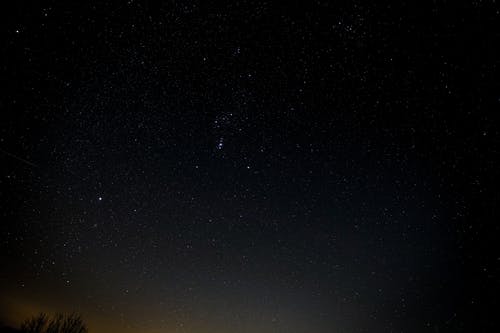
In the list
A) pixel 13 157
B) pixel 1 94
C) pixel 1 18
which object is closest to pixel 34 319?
pixel 13 157

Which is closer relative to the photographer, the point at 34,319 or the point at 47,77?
the point at 47,77

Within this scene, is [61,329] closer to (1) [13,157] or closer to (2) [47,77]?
(1) [13,157]

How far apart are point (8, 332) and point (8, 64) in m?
20.0

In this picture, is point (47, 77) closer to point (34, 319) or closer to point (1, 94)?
point (1, 94)

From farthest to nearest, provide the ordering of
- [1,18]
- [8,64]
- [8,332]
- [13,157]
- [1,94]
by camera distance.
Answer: [8,332] → [13,157] → [1,94] → [8,64] → [1,18]

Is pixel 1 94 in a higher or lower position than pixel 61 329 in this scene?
higher

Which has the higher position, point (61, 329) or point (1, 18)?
point (1, 18)

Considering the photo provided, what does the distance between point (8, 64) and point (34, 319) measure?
2181 cm

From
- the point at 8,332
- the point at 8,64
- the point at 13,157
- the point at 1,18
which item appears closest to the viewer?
the point at 1,18

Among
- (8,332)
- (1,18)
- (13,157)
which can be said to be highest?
(1,18)

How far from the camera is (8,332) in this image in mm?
19984

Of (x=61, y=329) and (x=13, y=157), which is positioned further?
(x=61, y=329)

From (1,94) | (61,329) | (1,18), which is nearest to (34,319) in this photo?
Answer: (61,329)

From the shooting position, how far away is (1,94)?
6.94 m
